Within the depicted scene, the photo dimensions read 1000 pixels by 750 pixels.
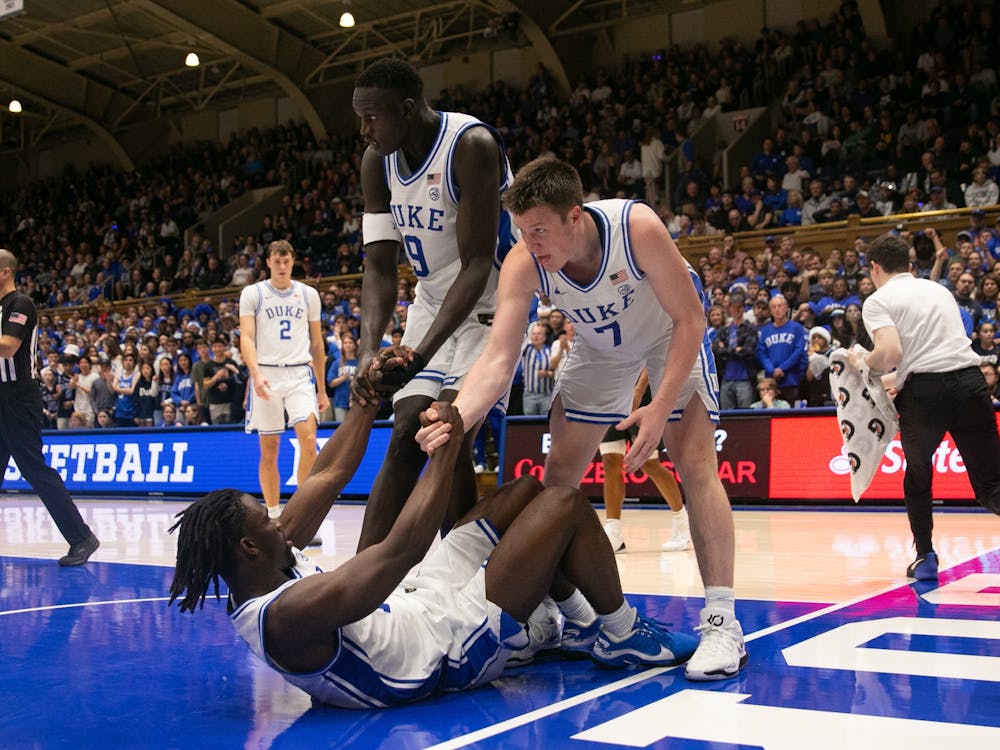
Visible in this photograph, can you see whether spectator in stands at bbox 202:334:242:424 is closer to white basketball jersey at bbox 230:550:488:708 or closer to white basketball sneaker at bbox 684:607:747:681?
white basketball jersey at bbox 230:550:488:708

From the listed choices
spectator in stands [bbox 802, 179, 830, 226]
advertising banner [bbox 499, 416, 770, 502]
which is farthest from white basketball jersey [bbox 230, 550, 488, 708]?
spectator in stands [bbox 802, 179, 830, 226]

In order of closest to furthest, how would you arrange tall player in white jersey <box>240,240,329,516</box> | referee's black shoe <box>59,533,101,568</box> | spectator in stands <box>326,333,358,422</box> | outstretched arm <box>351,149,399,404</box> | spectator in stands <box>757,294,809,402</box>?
1. outstretched arm <box>351,149,399,404</box>
2. referee's black shoe <box>59,533,101,568</box>
3. tall player in white jersey <box>240,240,329,516</box>
4. spectator in stands <box>757,294,809,402</box>
5. spectator in stands <box>326,333,358,422</box>

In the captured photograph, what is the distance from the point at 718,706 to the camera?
304 centimetres

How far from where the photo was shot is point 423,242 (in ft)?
13.0

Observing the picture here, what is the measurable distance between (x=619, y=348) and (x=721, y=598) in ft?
3.08

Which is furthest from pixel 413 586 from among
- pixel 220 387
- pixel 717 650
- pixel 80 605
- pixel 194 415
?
pixel 194 415

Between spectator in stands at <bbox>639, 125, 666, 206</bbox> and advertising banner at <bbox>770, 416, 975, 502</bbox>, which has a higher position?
spectator in stands at <bbox>639, 125, 666, 206</bbox>

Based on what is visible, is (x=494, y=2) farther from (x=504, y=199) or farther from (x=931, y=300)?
(x=504, y=199)

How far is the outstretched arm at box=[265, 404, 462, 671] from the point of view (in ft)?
9.25

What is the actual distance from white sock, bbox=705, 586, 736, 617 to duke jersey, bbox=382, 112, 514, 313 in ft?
4.31

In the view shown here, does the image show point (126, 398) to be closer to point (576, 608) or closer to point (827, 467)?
point (827, 467)

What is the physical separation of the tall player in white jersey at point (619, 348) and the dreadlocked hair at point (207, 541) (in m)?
0.57

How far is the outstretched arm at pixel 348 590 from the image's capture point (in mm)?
2818

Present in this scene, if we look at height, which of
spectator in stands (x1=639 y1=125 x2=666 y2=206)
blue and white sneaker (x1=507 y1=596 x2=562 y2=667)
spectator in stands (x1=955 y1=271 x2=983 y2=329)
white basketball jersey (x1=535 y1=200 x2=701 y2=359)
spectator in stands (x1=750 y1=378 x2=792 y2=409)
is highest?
spectator in stands (x1=639 y1=125 x2=666 y2=206)
